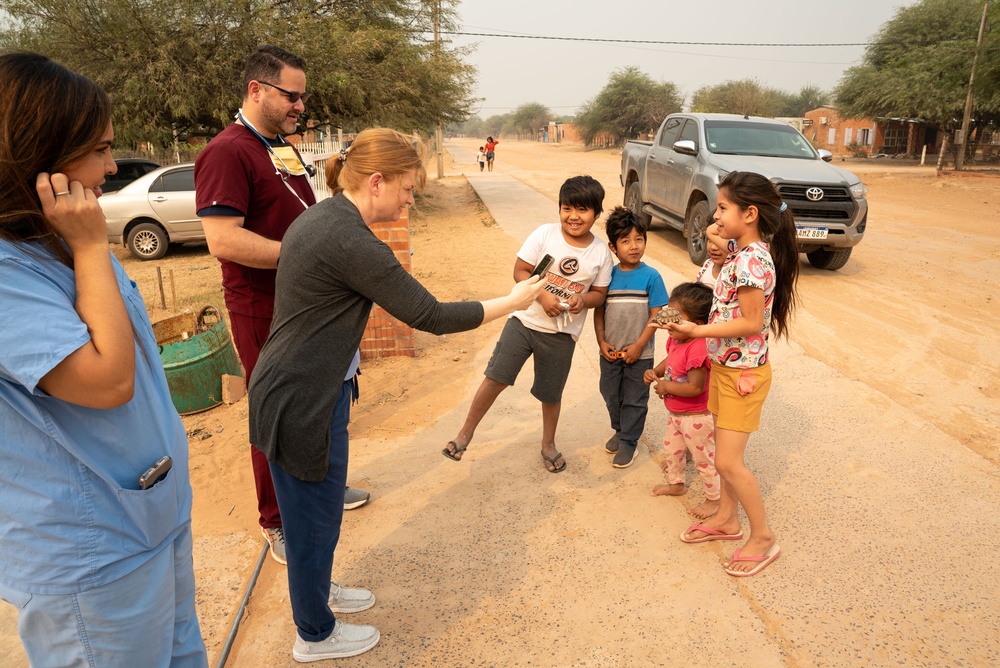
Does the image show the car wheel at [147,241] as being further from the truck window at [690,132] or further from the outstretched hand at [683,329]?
the outstretched hand at [683,329]

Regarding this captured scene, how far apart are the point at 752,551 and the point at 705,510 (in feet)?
1.34

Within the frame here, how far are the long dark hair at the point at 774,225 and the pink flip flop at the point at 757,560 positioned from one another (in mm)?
999

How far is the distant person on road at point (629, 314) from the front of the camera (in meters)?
3.49

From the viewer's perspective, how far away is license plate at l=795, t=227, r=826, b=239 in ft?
27.1

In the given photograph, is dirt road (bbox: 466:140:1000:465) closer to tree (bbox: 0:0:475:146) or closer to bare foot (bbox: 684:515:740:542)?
bare foot (bbox: 684:515:740:542)

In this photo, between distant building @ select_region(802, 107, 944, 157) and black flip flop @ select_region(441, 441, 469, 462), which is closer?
black flip flop @ select_region(441, 441, 469, 462)

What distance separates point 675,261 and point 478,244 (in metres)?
3.58

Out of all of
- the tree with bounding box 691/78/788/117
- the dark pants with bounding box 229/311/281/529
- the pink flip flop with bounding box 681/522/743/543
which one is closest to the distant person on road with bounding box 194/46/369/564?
the dark pants with bounding box 229/311/281/529

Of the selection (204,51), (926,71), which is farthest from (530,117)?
(204,51)

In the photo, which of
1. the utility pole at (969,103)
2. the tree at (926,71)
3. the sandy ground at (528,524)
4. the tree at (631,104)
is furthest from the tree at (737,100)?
the sandy ground at (528,524)

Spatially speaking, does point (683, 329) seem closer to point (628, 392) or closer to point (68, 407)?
point (628, 392)

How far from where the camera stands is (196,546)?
10.8 feet

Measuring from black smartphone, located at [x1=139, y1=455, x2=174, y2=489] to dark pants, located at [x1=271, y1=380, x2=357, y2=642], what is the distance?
662 millimetres

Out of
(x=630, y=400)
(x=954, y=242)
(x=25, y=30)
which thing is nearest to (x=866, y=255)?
(x=954, y=242)
